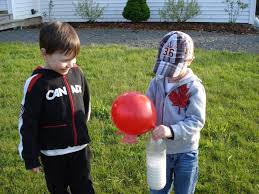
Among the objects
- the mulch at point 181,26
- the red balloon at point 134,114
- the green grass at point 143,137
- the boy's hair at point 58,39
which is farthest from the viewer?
the mulch at point 181,26

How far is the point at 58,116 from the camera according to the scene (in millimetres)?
2713

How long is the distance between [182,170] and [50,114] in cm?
97

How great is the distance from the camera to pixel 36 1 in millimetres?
14570

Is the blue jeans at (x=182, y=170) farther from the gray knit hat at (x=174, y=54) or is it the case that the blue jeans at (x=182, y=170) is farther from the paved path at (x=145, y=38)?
the paved path at (x=145, y=38)

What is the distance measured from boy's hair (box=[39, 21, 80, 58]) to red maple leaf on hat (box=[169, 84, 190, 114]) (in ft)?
2.28

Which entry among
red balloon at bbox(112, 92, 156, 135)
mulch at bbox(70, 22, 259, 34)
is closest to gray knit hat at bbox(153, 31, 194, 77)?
red balloon at bbox(112, 92, 156, 135)

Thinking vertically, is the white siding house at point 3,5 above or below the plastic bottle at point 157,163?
above

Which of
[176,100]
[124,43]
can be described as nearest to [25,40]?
[124,43]

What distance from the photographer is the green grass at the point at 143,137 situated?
374 cm

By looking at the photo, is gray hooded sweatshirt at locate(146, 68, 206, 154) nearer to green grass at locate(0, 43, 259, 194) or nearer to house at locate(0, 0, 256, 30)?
green grass at locate(0, 43, 259, 194)

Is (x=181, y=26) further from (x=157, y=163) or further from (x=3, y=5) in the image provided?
(x=157, y=163)

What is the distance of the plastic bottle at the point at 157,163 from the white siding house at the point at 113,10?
11061mm

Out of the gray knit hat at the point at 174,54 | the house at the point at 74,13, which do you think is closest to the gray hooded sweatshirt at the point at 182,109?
the gray knit hat at the point at 174,54

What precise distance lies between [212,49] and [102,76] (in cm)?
326
